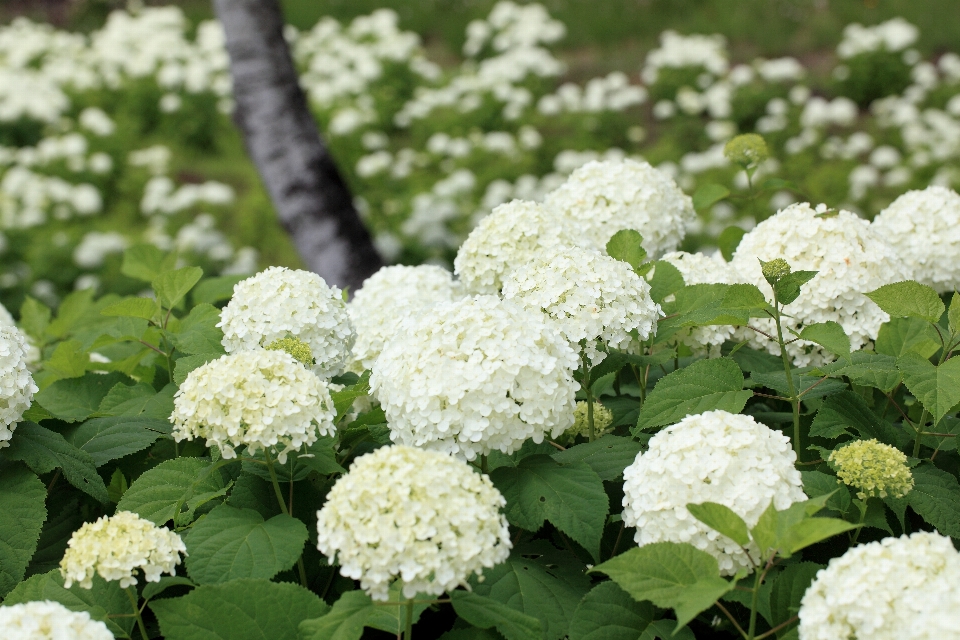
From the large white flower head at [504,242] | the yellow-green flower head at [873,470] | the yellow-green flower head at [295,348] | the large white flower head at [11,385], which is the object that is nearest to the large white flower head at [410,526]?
the yellow-green flower head at [295,348]

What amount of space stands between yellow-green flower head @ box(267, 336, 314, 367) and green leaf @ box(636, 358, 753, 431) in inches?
26.6

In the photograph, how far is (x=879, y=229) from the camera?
94.4 inches

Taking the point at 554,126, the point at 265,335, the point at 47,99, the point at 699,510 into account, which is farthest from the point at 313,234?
the point at 47,99

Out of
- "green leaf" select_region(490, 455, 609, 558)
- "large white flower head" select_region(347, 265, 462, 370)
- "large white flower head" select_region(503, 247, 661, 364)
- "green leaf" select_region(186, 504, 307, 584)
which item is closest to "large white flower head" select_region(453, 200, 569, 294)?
"large white flower head" select_region(347, 265, 462, 370)

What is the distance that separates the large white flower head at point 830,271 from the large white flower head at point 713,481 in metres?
0.49

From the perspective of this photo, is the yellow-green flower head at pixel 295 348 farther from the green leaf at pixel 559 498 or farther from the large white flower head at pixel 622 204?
the large white flower head at pixel 622 204

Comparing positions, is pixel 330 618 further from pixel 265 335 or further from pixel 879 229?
pixel 879 229

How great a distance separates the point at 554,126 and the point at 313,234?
4848 mm

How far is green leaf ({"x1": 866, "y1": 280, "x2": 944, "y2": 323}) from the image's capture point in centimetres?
188

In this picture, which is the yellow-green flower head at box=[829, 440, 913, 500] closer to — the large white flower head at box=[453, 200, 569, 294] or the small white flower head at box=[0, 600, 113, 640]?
the large white flower head at box=[453, 200, 569, 294]

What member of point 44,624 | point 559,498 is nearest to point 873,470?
point 559,498

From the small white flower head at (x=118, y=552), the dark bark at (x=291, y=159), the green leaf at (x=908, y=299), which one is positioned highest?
the green leaf at (x=908, y=299)

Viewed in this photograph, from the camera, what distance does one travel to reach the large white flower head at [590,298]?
6.18 ft

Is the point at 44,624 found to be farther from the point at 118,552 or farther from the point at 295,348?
the point at 295,348
